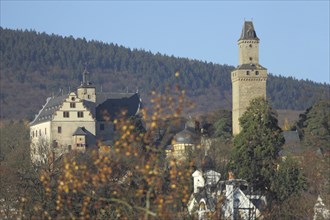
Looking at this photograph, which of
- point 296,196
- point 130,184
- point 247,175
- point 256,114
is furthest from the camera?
point 256,114

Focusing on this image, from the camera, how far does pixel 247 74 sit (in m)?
103

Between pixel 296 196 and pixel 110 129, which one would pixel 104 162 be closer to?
pixel 296 196

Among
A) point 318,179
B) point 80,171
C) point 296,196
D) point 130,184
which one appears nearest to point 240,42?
point 318,179

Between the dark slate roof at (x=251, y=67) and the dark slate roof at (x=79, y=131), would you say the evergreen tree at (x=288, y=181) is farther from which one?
the dark slate roof at (x=251, y=67)

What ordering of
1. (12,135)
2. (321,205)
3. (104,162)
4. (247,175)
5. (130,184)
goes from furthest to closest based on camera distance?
1. (12,135)
2. (247,175)
3. (321,205)
4. (130,184)
5. (104,162)

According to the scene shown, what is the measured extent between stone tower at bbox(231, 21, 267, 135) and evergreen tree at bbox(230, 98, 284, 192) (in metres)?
28.8

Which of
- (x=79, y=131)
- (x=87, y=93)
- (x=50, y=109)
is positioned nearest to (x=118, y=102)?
(x=87, y=93)

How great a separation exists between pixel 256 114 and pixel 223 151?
21.9 feet

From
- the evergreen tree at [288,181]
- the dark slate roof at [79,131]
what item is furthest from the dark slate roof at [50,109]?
the evergreen tree at [288,181]

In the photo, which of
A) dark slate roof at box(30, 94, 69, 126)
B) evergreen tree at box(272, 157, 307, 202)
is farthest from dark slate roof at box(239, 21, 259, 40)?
evergreen tree at box(272, 157, 307, 202)

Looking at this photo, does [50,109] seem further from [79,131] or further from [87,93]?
[79,131]

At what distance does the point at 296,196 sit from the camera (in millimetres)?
53906

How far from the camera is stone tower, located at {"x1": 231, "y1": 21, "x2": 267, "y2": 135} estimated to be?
331 feet

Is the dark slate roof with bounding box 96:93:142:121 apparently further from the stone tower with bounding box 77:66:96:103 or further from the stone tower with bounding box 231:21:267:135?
the stone tower with bounding box 231:21:267:135
